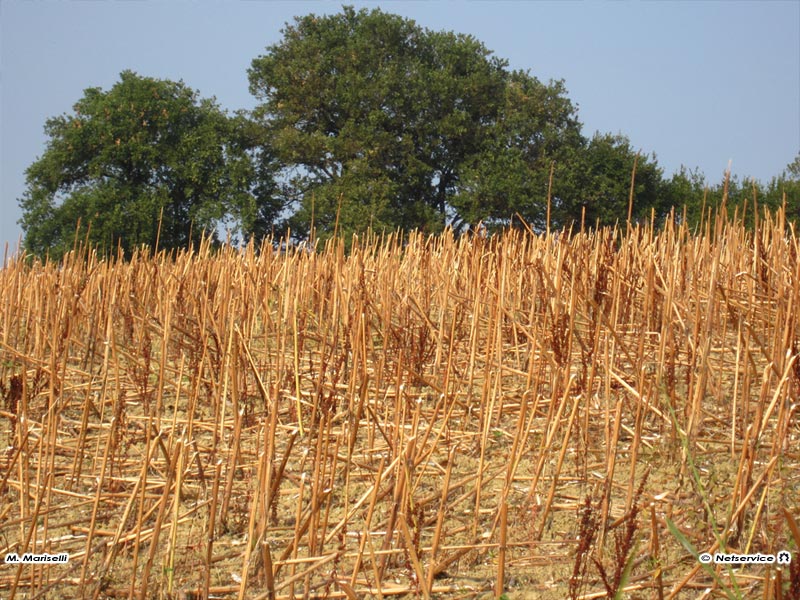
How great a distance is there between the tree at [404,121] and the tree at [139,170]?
5.79 feet

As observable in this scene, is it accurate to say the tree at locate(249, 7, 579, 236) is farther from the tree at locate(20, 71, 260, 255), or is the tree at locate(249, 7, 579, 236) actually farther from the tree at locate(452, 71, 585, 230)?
the tree at locate(20, 71, 260, 255)

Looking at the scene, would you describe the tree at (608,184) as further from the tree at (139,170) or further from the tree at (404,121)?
the tree at (139,170)

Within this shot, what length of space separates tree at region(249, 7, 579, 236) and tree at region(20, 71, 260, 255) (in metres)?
1.76

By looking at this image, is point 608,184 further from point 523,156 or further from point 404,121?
point 404,121

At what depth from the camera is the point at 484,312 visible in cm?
432

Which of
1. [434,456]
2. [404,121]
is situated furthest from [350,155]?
[434,456]

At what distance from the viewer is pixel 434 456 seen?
2822 millimetres

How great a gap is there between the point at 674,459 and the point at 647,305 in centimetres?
78

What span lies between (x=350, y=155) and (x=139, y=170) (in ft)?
16.7

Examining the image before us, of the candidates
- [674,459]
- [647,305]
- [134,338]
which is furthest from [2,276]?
[674,459]

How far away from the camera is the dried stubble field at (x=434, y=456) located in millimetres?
2021

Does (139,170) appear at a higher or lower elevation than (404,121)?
lower

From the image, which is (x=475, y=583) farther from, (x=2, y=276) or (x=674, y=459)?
(x=2, y=276)

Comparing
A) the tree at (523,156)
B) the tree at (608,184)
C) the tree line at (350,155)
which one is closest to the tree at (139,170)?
the tree line at (350,155)
